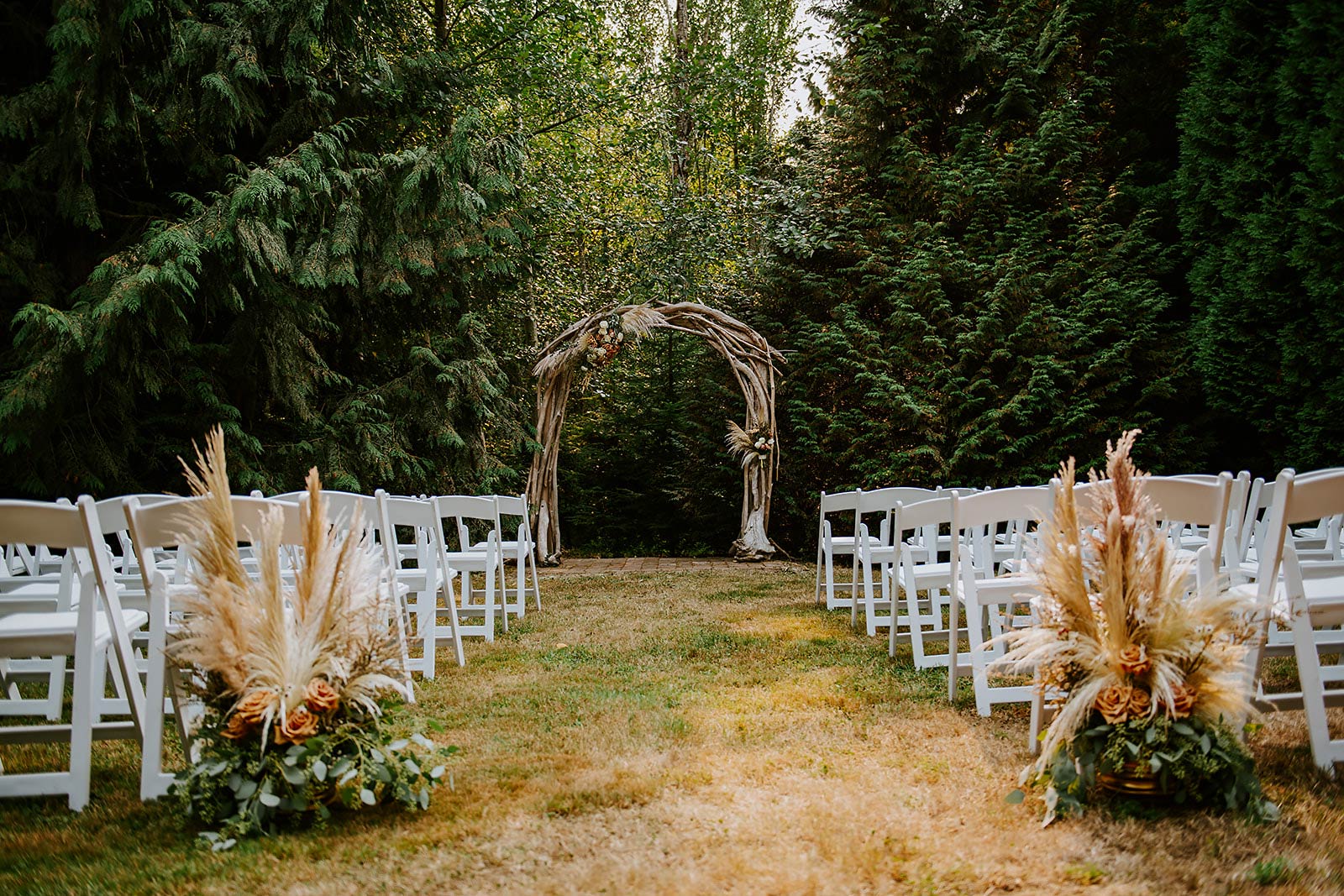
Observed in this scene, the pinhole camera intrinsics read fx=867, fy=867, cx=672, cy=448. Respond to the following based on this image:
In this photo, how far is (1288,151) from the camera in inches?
286

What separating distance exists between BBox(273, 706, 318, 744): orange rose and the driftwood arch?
7.18 m

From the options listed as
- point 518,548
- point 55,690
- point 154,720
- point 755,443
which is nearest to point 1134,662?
point 154,720

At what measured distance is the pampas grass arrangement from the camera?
2.37 m

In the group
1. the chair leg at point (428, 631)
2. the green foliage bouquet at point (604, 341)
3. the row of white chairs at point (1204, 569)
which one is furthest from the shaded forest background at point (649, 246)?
the row of white chairs at point (1204, 569)

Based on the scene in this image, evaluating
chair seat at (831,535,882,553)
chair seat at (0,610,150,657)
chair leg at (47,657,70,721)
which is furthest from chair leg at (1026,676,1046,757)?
chair leg at (47,657,70,721)

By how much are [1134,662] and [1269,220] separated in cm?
671

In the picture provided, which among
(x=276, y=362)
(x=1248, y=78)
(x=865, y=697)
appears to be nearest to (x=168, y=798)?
(x=865, y=697)

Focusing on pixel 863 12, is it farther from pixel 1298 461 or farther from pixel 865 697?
pixel 865 697

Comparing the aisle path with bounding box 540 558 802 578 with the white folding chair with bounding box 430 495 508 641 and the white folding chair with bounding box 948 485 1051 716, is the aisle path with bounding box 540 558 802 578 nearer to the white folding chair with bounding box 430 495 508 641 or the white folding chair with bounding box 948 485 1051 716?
the white folding chair with bounding box 430 495 508 641

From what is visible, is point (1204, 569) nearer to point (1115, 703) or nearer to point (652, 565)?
point (1115, 703)

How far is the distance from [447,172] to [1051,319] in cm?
632

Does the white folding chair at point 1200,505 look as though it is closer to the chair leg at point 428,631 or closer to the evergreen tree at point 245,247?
the chair leg at point 428,631

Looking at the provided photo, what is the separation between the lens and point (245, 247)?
685cm

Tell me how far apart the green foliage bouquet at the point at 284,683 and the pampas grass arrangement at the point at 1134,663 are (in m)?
1.85
